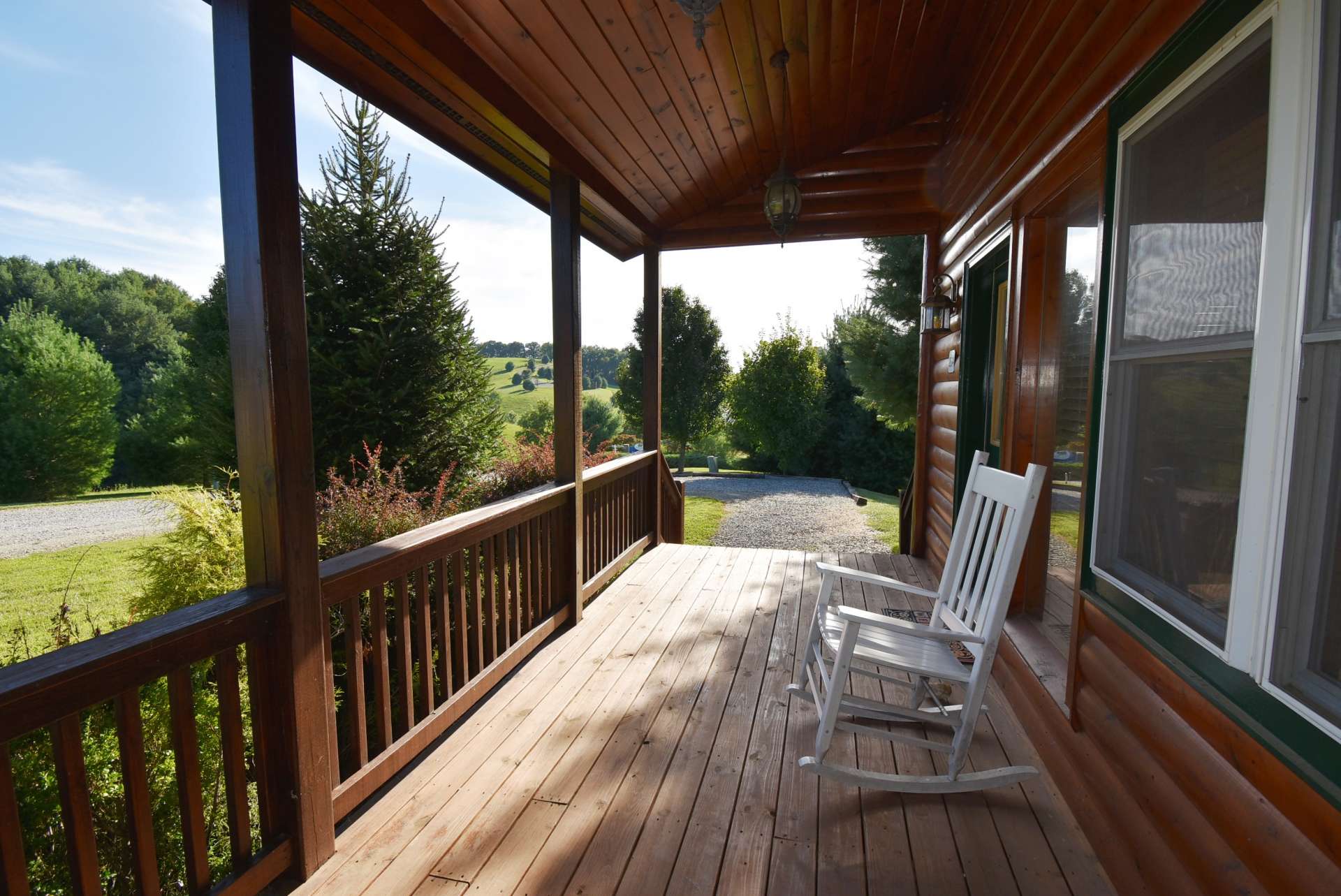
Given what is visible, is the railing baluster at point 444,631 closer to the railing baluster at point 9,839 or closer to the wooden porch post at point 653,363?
the railing baluster at point 9,839

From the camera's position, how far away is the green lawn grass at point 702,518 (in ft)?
25.4

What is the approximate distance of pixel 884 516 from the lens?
9.72 metres

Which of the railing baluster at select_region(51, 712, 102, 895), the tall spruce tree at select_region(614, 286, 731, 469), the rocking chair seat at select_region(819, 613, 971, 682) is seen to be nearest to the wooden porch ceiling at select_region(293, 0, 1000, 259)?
the railing baluster at select_region(51, 712, 102, 895)

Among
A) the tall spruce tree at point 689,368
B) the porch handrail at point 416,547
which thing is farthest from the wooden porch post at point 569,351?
the tall spruce tree at point 689,368

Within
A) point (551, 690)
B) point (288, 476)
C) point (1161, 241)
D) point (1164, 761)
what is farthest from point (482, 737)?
point (1161, 241)

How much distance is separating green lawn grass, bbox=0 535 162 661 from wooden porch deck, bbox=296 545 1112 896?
2.08 meters

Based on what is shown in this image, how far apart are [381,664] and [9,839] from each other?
977 mm

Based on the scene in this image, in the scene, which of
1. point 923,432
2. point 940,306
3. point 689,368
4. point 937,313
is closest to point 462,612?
point 940,306

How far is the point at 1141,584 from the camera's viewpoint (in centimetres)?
145

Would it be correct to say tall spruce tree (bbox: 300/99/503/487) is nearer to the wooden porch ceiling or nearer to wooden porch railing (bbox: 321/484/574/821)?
the wooden porch ceiling

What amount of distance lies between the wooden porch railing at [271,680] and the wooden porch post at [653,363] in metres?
1.70

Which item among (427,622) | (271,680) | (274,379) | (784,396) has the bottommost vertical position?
(427,622)

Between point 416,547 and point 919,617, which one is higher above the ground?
point 416,547

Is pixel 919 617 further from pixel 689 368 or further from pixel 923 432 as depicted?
pixel 689 368
